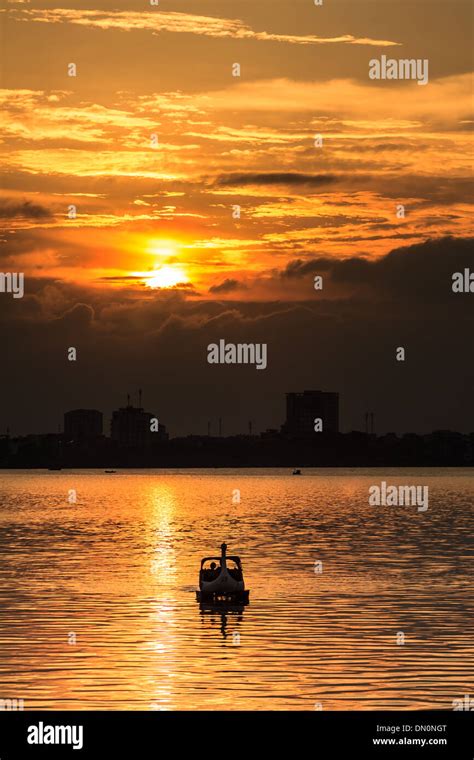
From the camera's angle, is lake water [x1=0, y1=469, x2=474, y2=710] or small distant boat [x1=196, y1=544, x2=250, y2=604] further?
small distant boat [x1=196, y1=544, x2=250, y2=604]

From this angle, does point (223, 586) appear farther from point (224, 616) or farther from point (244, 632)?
point (244, 632)

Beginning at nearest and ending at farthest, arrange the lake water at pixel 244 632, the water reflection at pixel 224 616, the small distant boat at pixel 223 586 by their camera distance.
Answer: the lake water at pixel 244 632 < the water reflection at pixel 224 616 < the small distant boat at pixel 223 586

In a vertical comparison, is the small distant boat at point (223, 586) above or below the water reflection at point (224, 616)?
above

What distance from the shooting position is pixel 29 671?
168 ft

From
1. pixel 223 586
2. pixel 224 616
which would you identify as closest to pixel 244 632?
pixel 224 616

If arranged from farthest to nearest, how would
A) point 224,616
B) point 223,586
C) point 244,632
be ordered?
point 223,586 → point 224,616 → point 244,632

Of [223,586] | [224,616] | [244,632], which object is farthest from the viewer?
[223,586]

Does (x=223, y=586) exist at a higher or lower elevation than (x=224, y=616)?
higher

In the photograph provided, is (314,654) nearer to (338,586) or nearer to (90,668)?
(90,668)

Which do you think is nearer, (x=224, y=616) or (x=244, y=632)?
(x=244, y=632)

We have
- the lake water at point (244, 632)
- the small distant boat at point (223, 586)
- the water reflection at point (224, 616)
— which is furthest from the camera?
the small distant boat at point (223, 586)
